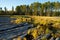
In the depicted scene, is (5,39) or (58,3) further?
(58,3)

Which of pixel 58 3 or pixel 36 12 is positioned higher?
pixel 58 3

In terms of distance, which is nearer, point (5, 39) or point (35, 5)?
point (5, 39)

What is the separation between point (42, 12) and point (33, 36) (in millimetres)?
49520

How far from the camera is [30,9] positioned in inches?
2483

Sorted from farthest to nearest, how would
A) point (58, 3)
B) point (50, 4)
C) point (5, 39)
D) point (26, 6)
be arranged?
point (26, 6) → point (50, 4) → point (58, 3) → point (5, 39)

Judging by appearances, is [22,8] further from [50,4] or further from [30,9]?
[50,4]

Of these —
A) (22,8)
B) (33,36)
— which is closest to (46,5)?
(22,8)

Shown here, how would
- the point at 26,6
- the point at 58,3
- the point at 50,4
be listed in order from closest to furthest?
the point at 58,3, the point at 50,4, the point at 26,6

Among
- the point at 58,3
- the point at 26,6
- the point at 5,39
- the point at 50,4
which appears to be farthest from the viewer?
the point at 26,6

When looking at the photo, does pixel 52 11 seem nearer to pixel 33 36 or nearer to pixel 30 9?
pixel 30 9

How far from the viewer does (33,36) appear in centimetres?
962

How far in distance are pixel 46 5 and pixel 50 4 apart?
2.20 meters

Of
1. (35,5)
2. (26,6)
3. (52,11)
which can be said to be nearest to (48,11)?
(52,11)

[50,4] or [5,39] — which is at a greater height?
[50,4]
